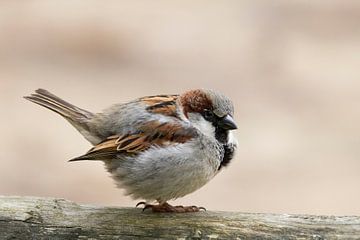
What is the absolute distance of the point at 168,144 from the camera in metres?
3.13

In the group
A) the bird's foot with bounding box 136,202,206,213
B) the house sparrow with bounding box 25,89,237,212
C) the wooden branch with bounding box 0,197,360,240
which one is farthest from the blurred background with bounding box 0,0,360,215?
the wooden branch with bounding box 0,197,360,240

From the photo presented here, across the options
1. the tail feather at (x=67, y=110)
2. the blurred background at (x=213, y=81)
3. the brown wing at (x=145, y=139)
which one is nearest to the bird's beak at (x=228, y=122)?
the brown wing at (x=145, y=139)

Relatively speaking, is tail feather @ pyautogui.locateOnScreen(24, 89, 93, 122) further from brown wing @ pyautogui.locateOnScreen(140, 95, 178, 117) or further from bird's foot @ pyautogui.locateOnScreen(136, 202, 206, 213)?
bird's foot @ pyautogui.locateOnScreen(136, 202, 206, 213)

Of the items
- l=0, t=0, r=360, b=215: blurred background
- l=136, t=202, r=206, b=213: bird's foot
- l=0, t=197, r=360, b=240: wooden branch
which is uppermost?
l=0, t=0, r=360, b=215: blurred background

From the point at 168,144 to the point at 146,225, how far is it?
2.39 ft

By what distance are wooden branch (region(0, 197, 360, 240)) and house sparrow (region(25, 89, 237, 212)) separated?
55cm

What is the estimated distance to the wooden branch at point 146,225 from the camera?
92.3 inches

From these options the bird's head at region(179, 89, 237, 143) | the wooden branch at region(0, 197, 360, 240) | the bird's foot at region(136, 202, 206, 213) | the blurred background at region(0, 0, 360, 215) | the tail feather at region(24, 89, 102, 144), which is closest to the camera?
the wooden branch at region(0, 197, 360, 240)

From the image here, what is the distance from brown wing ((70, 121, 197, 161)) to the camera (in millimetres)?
3111

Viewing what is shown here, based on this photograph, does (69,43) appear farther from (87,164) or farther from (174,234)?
(174,234)

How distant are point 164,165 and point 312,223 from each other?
82 centimetres

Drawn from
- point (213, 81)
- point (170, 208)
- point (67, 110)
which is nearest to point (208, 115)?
point (170, 208)

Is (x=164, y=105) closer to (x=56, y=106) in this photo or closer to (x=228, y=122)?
(x=228, y=122)

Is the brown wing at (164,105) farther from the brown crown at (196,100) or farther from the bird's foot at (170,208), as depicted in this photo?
the bird's foot at (170,208)
